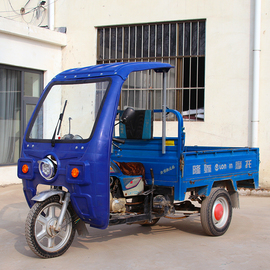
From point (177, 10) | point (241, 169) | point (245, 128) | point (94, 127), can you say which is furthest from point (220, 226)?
point (177, 10)

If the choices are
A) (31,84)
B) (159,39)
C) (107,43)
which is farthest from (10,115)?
(159,39)

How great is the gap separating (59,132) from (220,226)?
276 centimetres

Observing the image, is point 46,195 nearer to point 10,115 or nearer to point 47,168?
point 47,168

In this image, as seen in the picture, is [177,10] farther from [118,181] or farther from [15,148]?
[118,181]

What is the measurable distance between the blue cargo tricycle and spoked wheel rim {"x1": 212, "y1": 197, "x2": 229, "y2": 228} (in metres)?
0.01

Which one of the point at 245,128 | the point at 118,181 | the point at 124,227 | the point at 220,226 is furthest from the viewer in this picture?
the point at 245,128

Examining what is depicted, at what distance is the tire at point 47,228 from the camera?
14.2 ft

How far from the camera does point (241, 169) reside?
6.30m

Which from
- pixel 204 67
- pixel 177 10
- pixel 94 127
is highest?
pixel 177 10

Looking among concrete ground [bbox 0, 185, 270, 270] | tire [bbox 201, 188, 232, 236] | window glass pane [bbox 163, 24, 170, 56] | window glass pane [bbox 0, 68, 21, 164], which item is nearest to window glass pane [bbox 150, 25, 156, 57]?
window glass pane [bbox 163, 24, 170, 56]

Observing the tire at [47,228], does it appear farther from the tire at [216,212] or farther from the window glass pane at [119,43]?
the window glass pane at [119,43]

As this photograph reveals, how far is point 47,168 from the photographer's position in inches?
179

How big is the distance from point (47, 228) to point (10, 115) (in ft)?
21.9

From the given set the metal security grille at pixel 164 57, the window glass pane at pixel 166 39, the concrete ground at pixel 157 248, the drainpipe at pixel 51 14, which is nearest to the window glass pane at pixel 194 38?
the metal security grille at pixel 164 57
